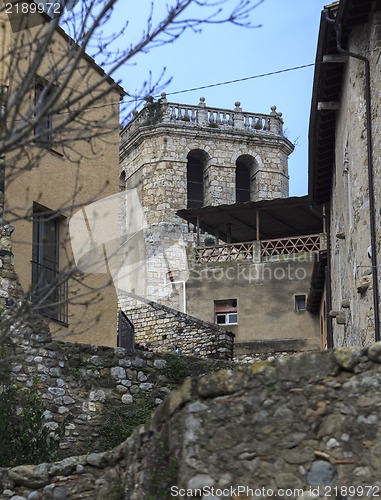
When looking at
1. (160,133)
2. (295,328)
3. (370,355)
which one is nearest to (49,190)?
(370,355)

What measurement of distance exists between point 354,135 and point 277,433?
9620mm

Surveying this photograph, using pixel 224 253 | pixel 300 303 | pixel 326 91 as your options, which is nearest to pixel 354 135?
pixel 326 91

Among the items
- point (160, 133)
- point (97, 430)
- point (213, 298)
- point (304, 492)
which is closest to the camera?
point (304, 492)

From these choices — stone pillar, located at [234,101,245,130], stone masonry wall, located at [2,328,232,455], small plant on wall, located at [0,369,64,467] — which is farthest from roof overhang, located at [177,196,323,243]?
small plant on wall, located at [0,369,64,467]

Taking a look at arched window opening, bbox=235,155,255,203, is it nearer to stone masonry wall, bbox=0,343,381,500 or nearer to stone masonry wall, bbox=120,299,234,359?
stone masonry wall, bbox=120,299,234,359

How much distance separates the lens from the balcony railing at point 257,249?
4097 centimetres

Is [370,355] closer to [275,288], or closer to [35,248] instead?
[35,248]

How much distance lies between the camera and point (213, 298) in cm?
4203

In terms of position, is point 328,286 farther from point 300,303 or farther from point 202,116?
point 202,116

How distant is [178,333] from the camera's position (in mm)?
31312

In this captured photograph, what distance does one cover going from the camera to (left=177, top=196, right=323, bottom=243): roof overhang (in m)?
40.0

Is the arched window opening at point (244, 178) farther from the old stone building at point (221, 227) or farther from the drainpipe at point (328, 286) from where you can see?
the drainpipe at point (328, 286)

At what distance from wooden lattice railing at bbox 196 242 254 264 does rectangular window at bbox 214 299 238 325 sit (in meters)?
1.70

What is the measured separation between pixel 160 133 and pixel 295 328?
19.2 meters
